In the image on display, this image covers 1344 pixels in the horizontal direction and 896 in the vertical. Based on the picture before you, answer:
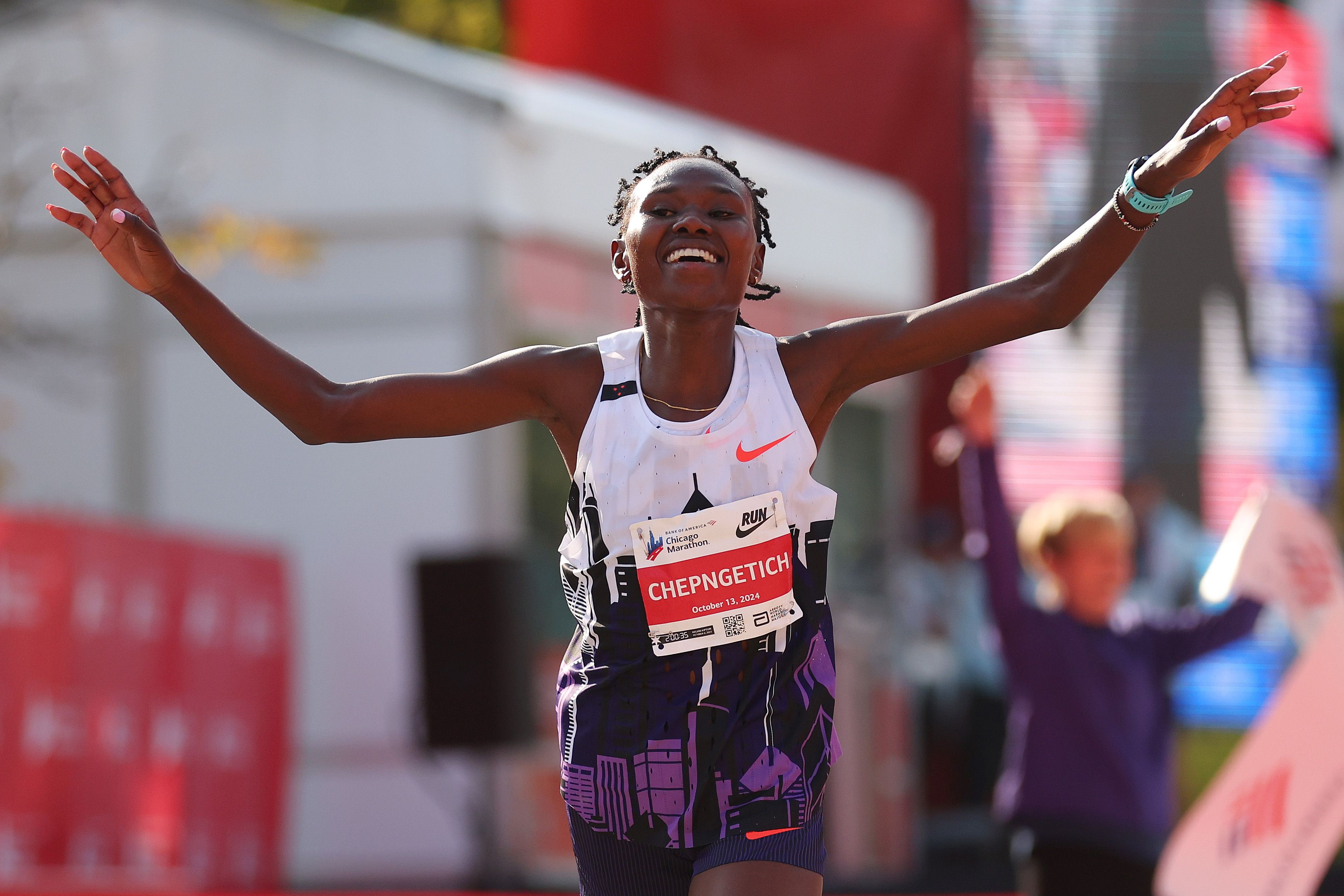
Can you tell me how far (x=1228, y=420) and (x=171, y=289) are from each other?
27.4 ft

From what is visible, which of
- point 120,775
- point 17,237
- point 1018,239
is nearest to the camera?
point 120,775

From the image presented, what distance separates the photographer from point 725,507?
7.73ft

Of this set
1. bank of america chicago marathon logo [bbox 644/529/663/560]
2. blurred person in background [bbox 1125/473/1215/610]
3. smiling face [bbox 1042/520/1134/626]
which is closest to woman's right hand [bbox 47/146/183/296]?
bank of america chicago marathon logo [bbox 644/529/663/560]

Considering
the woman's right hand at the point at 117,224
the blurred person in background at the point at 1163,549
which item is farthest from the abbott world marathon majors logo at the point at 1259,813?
the blurred person in background at the point at 1163,549

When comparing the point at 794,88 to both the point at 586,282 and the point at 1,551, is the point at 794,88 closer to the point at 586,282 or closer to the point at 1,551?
the point at 586,282

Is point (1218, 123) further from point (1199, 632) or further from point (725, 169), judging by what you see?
point (1199, 632)

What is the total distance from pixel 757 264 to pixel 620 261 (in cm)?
21

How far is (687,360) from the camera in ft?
8.14

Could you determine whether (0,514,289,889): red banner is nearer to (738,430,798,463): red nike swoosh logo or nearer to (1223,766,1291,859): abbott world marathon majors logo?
(1223,766,1291,859): abbott world marathon majors logo

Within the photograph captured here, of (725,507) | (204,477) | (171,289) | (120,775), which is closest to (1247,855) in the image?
(725,507)

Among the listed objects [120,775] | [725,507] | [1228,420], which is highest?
[1228,420]

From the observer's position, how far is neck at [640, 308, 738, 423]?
8.06 feet

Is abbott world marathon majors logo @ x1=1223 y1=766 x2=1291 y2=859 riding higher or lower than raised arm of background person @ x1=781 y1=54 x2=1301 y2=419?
lower

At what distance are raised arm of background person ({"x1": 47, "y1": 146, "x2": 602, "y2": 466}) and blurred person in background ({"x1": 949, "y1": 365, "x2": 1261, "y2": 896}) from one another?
1865 mm
